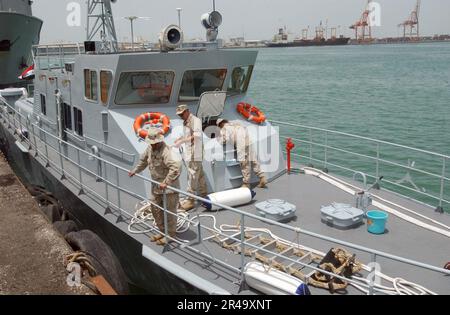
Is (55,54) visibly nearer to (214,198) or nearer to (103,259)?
(214,198)

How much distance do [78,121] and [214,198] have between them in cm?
345

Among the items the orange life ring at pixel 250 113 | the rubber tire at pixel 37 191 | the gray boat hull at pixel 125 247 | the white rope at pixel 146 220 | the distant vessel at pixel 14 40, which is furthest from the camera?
the distant vessel at pixel 14 40

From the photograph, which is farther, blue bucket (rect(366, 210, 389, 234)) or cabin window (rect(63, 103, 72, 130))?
cabin window (rect(63, 103, 72, 130))

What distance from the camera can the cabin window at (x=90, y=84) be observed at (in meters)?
7.61

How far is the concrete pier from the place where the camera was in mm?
4922

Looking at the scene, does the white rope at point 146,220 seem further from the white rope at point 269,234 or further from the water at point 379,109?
the water at point 379,109

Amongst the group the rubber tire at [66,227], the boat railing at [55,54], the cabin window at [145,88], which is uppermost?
the boat railing at [55,54]

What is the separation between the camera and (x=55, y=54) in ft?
31.8

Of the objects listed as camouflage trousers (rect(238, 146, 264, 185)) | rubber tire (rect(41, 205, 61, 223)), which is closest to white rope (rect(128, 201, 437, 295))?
camouflage trousers (rect(238, 146, 264, 185))

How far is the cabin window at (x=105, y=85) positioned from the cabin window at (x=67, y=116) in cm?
167

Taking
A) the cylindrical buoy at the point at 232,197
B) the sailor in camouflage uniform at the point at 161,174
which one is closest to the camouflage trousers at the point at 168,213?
the sailor in camouflage uniform at the point at 161,174

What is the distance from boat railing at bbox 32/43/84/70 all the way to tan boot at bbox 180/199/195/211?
13.0 ft

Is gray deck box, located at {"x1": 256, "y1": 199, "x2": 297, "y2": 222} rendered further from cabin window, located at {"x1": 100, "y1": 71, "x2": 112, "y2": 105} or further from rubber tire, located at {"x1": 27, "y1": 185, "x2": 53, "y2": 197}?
rubber tire, located at {"x1": 27, "y1": 185, "x2": 53, "y2": 197}

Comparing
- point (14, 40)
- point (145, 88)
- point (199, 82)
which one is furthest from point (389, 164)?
point (14, 40)
